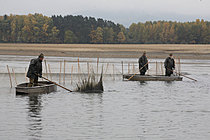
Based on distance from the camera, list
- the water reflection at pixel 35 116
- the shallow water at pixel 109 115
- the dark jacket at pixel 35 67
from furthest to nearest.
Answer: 1. the dark jacket at pixel 35 67
2. the water reflection at pixel 35 116
3. the shallow water at pixel 109 115

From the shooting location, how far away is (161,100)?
55.6ft

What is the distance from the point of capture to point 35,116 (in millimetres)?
12797

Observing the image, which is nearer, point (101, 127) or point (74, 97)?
point (101, 127)

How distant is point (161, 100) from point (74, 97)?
3.56 metres

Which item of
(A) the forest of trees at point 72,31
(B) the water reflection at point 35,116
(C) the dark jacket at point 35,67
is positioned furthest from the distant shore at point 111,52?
(A) the forest of trees at point 72,31

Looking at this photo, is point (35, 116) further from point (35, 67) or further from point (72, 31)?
point (72, 31)

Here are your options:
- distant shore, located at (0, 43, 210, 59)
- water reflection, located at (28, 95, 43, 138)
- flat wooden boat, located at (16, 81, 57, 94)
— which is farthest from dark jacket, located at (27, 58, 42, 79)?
distant shore, located at (0, 43, 210, 59)

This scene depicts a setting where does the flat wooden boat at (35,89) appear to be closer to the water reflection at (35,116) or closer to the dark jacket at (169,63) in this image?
the water reflection at (35,116)

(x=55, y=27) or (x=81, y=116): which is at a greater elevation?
(x=55, y=27)

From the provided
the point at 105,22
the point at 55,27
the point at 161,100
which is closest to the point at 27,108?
the point at 161,100

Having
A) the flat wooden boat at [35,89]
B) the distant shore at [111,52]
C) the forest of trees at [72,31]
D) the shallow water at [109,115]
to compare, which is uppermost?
the forest of trees at [72,31]

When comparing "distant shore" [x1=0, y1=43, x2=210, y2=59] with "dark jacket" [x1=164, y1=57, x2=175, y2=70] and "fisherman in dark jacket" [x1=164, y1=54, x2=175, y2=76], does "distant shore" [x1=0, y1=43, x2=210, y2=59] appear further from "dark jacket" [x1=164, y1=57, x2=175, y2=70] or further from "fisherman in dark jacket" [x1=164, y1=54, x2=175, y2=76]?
"dark jacket" [x1=164, y1=57, x2=175, y2=70]

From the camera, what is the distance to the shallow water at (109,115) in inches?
418

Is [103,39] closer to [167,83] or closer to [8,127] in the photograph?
[167,83]
